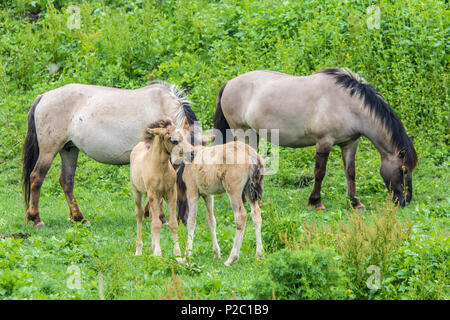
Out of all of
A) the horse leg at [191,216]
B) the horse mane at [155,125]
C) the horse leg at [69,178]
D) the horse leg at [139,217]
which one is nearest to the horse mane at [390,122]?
the horse leg at [191,216]

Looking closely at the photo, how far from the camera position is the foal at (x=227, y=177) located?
7.40 meters

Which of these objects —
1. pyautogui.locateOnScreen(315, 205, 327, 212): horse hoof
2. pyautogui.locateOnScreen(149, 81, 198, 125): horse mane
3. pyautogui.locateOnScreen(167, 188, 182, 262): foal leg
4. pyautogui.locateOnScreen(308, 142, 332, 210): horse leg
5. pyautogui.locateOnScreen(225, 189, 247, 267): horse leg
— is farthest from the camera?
pyautogui.locateOnScreen(308, 142, 332, 210): horse leg

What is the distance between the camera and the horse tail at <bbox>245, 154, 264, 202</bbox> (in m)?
7.43

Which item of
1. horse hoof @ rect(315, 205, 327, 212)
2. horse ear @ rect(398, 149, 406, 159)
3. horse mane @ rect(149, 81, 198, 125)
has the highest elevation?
horse mane @ rect(149, 81, 198, 125)

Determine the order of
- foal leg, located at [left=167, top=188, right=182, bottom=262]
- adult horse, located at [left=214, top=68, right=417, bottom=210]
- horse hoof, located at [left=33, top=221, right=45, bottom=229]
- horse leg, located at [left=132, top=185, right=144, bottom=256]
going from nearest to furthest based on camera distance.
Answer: foal leg, located at [left=167, top=188, right=182, bottom=262] → horse leg, located at [left=132, top=185, right=144, bottom=256] → horse hoof, located at [left=33, top=221, right=45, bottom=229] → adult horse, located at [left=214, top=68, right=417, bottom=210]

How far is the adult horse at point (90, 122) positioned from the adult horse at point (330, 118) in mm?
1726

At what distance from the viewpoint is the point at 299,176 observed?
12.3 metres

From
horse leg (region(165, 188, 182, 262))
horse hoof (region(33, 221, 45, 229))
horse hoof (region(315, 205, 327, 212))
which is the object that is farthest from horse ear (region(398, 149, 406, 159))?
horse hoof (region(33, 221, 45, 229))

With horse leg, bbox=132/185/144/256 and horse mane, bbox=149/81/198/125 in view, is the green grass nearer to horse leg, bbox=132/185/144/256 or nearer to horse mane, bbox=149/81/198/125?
horse leg, bbox=132/185/144/256

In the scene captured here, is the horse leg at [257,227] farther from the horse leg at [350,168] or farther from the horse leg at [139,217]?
the horse leg at [350,168]

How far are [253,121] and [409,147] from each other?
2750 millimetres

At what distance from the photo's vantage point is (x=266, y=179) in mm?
12570
